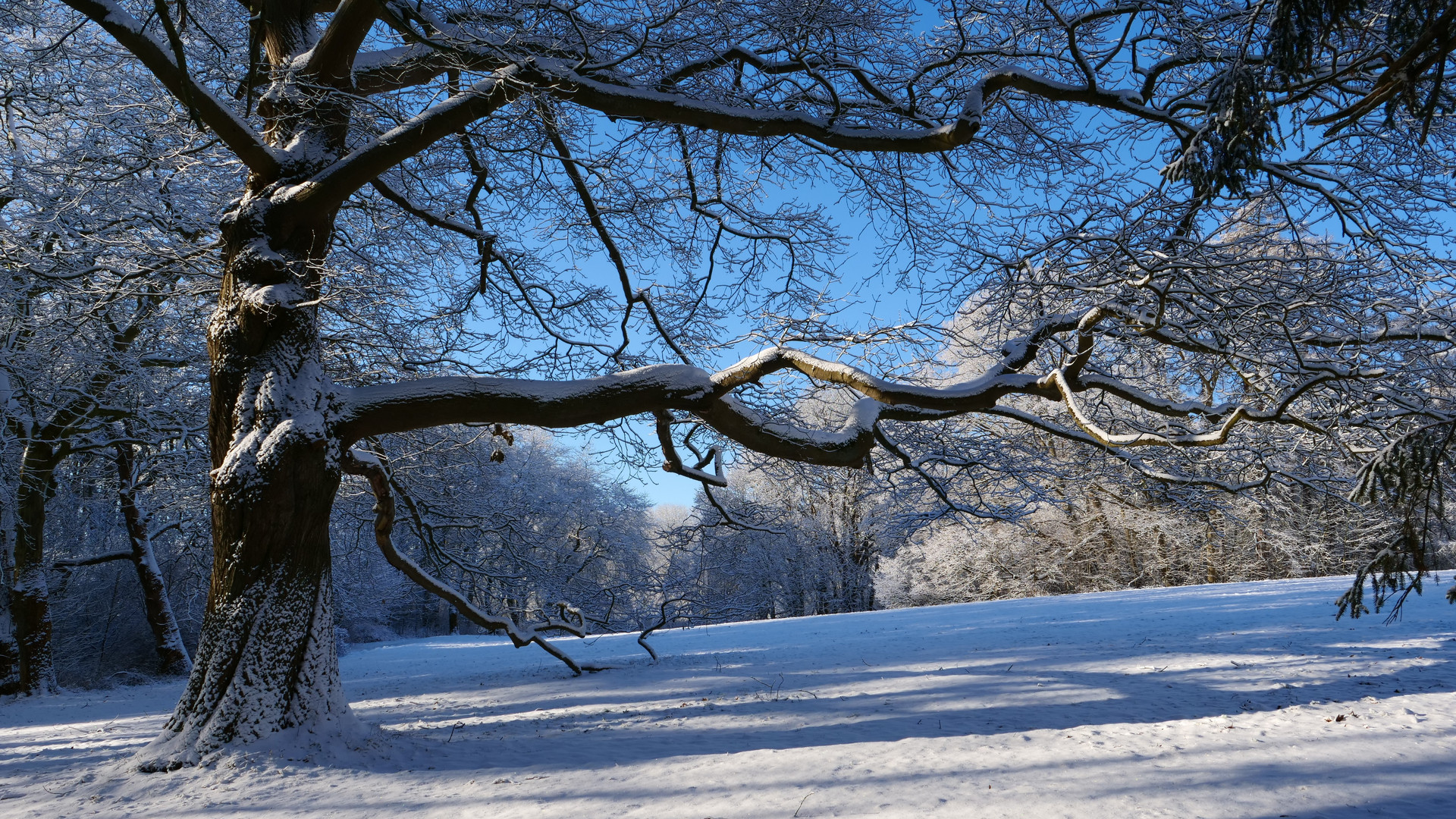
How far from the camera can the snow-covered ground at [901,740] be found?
376cm

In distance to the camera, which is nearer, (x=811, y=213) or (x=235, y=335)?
(x=235, y=335)

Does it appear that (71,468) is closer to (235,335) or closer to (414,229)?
(414,229)

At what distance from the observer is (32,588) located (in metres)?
11.7

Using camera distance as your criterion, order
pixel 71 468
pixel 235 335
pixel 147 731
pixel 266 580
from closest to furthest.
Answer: pixel 266 580
pixel 235 335
pixel 147 731
pixel 71 468

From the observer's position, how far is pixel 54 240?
10102 millimetres

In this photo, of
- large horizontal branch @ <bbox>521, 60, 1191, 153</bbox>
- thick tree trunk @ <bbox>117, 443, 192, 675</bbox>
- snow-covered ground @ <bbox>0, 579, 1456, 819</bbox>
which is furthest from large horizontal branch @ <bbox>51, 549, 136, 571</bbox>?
large horizontal branch @ <bbox>521, 60, 1191, 153</bbox>

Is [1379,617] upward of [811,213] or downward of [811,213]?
downward

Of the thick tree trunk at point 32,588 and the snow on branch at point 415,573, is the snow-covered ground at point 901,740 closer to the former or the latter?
the snow on branch at point 415,573

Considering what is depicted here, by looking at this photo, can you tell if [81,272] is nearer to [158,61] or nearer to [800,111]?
[158,61]

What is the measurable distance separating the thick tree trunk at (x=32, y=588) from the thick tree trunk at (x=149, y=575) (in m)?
1.04

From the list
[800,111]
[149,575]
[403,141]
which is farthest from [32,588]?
[800,111]

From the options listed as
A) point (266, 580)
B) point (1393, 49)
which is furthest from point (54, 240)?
point (1393, 49)

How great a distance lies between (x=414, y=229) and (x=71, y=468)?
408 inches

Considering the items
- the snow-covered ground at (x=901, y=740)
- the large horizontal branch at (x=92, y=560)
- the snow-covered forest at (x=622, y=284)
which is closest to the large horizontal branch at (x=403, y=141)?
the snow-covered forest at (x=622, y=284)
